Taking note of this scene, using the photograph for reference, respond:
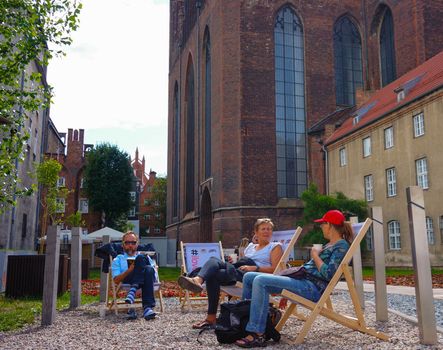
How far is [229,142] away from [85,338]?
26.9 meters

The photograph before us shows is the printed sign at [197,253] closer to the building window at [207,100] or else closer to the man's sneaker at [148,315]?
the man's sneaker at [148,315]

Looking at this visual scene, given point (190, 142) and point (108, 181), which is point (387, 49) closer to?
point (190, 142)

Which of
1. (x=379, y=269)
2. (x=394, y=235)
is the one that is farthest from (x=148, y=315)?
(x=394, y=235)

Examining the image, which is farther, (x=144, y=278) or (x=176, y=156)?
(x=176, y=156)

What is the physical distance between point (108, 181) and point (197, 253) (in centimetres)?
4251

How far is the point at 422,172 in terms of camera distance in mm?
23406

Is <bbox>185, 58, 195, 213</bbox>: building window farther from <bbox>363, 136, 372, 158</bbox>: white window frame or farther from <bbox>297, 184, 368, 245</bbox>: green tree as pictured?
<bbox>363, 136, 372, 158</bbox>: white window frame

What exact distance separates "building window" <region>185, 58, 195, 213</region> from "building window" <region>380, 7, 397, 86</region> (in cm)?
1557

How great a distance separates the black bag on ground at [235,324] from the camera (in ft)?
16.5

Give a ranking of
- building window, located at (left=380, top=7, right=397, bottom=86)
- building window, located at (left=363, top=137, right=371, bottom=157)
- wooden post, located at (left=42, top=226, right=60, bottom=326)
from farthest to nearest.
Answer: building window, located at (left=380, top=7, right=397, bottom=86), building window, located at (left=363, top=137, right=371, bottom=157), wooden post, located at (left=42, top=226, right=60, bottom=326)

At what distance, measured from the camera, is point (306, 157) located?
33.4 meters

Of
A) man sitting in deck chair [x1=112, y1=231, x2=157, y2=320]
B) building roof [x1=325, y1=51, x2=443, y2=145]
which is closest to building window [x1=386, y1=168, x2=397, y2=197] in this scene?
building roof [x1=325, y1=51, x2=443, y2=145]

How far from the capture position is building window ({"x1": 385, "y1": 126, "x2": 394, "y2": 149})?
1006 inches

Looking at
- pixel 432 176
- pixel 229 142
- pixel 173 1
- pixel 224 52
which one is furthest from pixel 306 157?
pixel 173 1
